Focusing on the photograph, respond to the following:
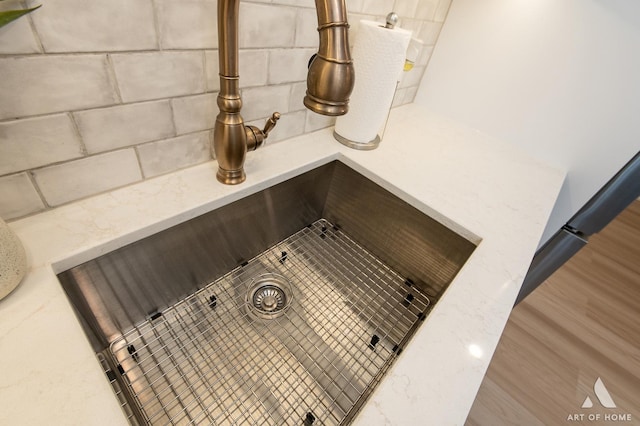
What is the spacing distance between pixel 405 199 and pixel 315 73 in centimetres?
39

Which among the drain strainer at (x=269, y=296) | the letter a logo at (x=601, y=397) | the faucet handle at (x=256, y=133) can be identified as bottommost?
the letter a logo at (x=601, y=397)

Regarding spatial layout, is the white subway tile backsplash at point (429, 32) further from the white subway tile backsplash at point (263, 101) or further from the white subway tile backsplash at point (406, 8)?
the white subway tile backsplash at point (263, 101)

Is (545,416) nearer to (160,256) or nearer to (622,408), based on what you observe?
(622,408)

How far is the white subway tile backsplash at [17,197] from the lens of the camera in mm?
402

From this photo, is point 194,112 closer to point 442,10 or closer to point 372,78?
point 372,78

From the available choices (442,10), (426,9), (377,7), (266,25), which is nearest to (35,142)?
(266,25)

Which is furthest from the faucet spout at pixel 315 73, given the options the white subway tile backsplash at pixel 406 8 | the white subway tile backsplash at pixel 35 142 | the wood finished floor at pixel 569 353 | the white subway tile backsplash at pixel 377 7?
the wood finished floor at pixel 569 353

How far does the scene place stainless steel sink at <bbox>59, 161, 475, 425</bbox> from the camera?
1.64ft

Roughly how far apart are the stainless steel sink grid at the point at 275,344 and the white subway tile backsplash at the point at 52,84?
1.35 feet

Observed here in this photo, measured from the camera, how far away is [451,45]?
3.58ft

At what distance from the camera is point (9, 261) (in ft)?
1.08

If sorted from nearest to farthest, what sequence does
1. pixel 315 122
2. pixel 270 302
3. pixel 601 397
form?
pixel 270 302 < pixel 315 122 < pixel 601 397

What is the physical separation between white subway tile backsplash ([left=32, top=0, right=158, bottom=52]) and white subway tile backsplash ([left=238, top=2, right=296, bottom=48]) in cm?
16

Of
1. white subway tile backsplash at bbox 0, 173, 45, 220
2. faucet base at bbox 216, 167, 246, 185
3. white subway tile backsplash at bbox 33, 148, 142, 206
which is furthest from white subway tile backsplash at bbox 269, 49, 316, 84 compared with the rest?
white subway tile backsplash at bbox 0, 173, 45, 220
